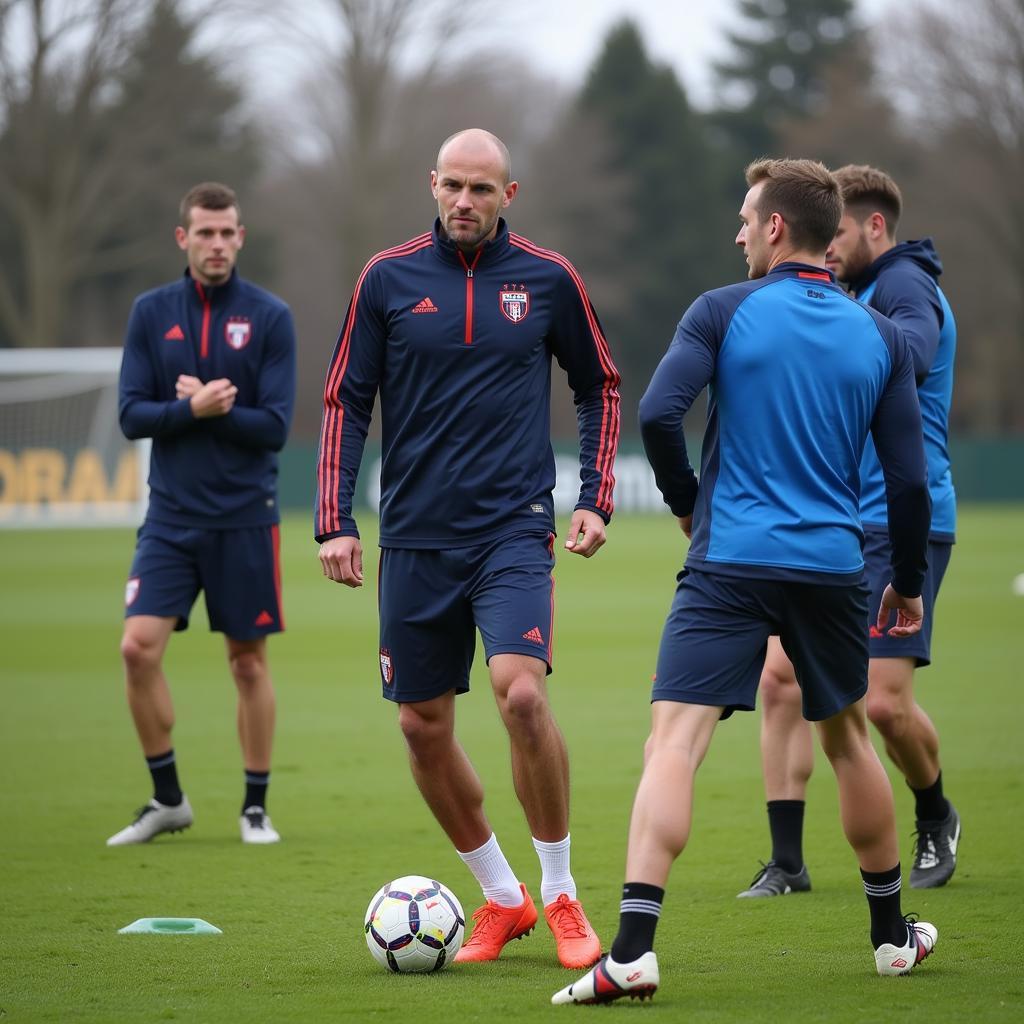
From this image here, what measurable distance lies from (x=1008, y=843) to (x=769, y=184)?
3.36 m

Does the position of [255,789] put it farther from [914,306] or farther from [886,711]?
[914,306]

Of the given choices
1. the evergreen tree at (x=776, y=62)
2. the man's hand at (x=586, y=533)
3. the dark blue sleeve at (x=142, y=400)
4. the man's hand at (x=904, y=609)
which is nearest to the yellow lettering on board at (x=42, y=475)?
the dark blue sleeve at (x=142, y=400)

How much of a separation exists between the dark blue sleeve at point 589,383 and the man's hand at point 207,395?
216 centimetres

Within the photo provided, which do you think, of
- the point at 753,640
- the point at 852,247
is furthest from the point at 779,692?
the point at 753,640

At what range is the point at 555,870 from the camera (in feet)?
17.3

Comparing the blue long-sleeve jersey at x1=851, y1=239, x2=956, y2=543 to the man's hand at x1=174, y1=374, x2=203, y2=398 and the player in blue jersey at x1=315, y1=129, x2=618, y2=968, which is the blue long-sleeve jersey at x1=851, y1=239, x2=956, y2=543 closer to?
the player in blue jersey at x1=315, y1=129, x2=618, y2=968

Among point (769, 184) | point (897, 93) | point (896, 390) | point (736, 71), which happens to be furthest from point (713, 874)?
point (736, 71)

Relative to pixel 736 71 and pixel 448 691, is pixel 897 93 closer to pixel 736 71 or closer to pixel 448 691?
pixel 736 71

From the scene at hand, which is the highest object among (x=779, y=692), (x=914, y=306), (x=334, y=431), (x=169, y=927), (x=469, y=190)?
(x=469, y=190)

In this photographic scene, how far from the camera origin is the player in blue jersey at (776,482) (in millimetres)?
4562

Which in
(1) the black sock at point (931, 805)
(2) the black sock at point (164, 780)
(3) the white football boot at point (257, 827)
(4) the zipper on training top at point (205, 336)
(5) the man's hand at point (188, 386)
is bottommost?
(3) the white football boot at point (257, 827)

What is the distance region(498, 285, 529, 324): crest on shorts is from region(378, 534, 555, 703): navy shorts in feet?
2.24

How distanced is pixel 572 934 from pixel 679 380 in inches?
67.6

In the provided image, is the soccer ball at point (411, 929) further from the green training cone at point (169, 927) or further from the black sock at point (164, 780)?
the black sock at point (164, 780)
